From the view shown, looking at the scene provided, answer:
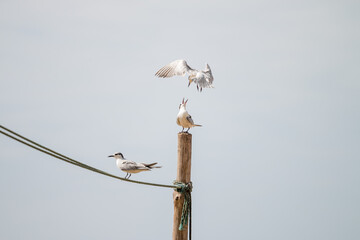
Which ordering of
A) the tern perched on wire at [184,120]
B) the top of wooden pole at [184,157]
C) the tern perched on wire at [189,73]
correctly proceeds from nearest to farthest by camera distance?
the top of wooden pole at [184,157] → the tern perched on wire at [184,120] → the tern perched on wire at [189,73]

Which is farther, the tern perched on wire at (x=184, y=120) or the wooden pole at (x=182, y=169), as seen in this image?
the tern perched on wire at (x=184, y=120)

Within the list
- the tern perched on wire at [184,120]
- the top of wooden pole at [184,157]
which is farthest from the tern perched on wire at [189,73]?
the top of wooden pole at [184,157]

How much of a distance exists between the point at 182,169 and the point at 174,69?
14.7ft

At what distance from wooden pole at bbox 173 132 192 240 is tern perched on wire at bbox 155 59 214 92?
3.42 metres

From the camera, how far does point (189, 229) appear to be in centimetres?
977

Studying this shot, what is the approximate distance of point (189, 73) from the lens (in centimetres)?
1330

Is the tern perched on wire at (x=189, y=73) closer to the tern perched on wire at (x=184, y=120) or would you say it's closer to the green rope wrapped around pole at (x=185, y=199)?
the tern perched on wire at (x=184, y=120)

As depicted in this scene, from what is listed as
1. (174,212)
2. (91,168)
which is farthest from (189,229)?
(91,168)

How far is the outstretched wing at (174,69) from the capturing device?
1345 centimetres

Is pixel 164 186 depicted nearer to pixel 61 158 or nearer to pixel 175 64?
pixel 61 158

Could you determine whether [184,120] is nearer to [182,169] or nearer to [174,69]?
[182,169]

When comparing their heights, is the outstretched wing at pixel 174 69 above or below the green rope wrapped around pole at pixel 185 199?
above

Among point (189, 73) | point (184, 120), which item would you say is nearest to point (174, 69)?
point (189, 73)

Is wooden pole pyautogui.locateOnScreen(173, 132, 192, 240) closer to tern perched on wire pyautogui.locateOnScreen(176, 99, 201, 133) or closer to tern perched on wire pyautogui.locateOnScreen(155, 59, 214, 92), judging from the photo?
tern perched on wire pyautogui.locateOnScreen(176, 99, 201, 133)
